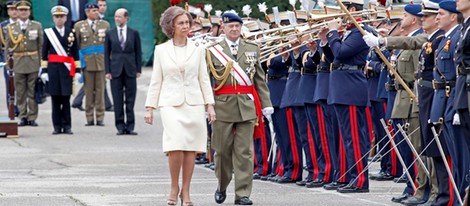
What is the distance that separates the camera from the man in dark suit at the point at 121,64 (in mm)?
21484

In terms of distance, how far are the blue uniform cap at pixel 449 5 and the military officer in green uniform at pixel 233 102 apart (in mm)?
2401

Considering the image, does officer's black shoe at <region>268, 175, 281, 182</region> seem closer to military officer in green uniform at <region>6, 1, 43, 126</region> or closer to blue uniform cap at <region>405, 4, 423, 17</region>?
blue uniform cap at <region>405, 4, 423, 17</region>

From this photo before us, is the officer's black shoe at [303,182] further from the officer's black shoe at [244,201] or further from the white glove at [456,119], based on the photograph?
the white glove at [456,119]

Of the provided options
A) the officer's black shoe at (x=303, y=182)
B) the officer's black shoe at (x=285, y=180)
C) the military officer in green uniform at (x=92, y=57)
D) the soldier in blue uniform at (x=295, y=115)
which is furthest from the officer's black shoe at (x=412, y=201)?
the military officer in green uniform at (x=92, y=57)

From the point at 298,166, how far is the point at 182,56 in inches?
135

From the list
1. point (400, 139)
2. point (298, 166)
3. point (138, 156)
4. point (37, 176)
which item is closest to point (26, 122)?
point (138, 156)

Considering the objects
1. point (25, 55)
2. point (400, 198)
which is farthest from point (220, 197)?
point (25, 55)

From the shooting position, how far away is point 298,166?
14625 millimetres

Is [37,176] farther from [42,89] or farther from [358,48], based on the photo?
[42,89]

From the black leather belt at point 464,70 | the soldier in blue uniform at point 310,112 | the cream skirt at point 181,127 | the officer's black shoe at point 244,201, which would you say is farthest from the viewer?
the soldier in blue uniform at point 310,112

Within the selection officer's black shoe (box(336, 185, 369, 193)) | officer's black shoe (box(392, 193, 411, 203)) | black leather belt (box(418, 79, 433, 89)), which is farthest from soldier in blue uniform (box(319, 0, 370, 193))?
black leather belt (box(418, 79, 433, 89))

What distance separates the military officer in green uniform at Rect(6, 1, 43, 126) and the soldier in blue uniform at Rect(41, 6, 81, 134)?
774 mm

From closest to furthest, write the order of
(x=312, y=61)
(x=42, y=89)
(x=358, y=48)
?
(x=358, y=48) < (x=312, y=61) < (x=42, y=89)

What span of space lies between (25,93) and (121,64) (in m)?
2.46
